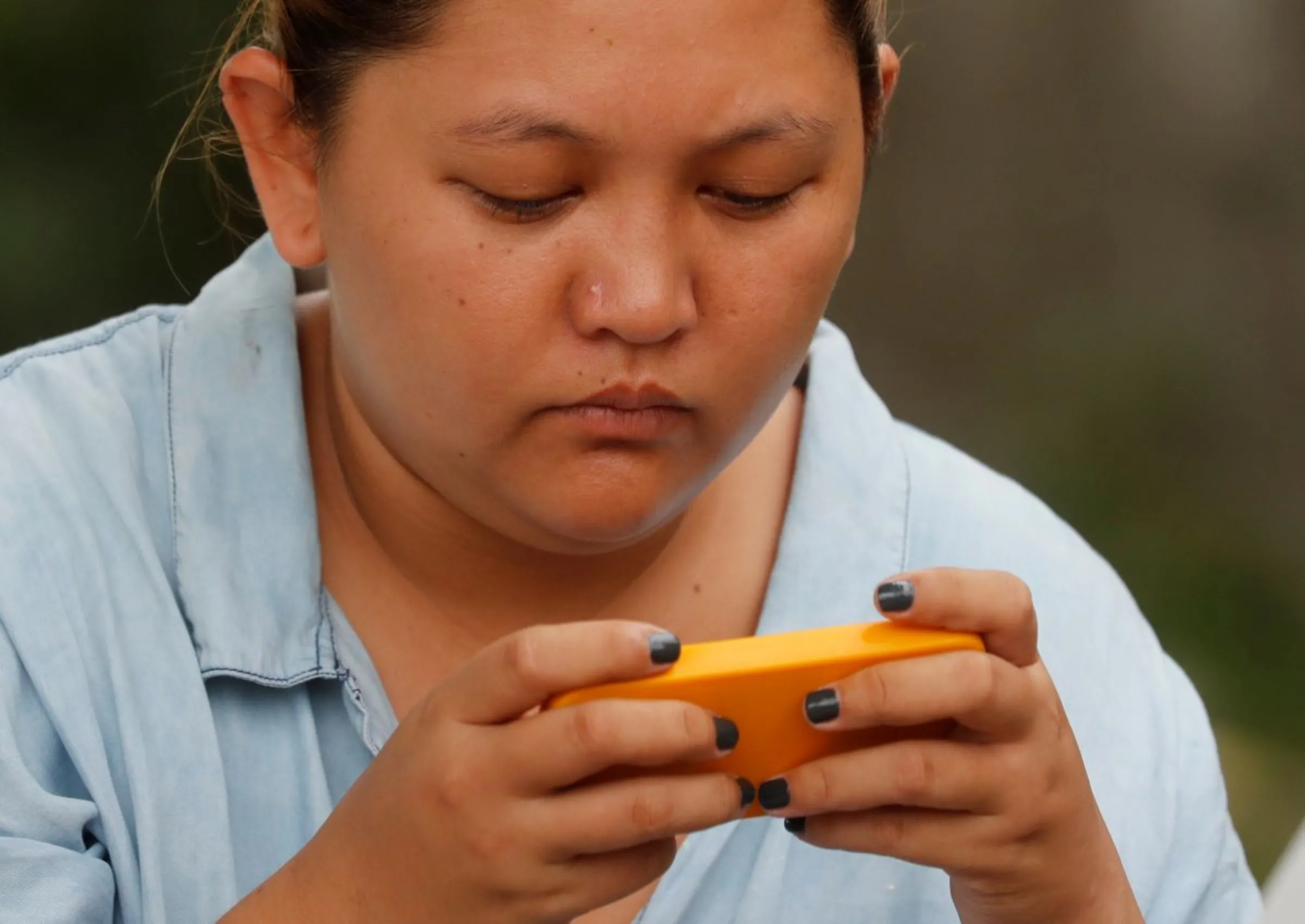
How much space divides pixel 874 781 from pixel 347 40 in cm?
61

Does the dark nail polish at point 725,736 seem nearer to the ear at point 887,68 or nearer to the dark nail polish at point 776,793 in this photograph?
the dark nail polish at point 776,793

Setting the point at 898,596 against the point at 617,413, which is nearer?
the point at 898,596

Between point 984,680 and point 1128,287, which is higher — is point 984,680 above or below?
below

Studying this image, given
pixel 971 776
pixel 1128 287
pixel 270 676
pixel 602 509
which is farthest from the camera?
pixel 1128 287

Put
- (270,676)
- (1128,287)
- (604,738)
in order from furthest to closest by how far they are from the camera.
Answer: (1128,287) → (270,676) → (604,738)

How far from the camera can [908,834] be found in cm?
110

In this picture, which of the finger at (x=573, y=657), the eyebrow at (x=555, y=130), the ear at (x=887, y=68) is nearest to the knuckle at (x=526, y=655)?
the finger at (x=573, y=657)

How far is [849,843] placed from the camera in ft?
3.62

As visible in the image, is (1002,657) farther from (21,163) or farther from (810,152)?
(21,163)

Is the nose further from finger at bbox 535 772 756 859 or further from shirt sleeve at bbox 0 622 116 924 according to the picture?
shirt sleeve at bbox 0 622 116 924

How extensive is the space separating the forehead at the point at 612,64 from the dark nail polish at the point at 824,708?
363 millimetres

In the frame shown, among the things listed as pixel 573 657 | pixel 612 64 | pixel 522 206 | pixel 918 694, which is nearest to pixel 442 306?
pixel 522 206

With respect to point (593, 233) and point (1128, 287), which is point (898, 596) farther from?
point (1128, 287)

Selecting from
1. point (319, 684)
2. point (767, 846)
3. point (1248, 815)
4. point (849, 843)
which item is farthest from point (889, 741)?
point (1248, 815)
